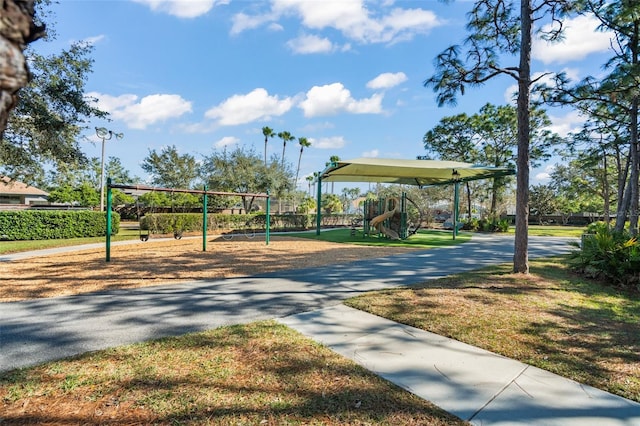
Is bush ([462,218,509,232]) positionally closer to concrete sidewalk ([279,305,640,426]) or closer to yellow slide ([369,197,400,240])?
yellow slide ([369,197,400,240])

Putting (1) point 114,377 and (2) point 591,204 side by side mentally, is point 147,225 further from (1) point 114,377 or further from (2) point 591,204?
(2) point 591,204

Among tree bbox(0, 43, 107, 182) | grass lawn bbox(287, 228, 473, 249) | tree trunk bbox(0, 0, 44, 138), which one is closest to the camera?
tree trunk bbox(0, 0, 44, 138)

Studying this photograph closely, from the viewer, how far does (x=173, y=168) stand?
2705 centimetres

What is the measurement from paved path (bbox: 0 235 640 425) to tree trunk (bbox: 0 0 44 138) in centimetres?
274

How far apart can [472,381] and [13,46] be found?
3.21m

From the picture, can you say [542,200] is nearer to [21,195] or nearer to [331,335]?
[331,335]

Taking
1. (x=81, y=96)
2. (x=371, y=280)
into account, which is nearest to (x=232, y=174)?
(x=81, y=96)

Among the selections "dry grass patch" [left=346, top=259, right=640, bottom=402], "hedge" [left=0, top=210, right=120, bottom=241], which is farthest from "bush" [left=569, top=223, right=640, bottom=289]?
"hedge" [left=0, top=210, right=120, bottom=241]

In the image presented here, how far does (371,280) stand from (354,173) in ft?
32.2

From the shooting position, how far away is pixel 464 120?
25016 millimetres

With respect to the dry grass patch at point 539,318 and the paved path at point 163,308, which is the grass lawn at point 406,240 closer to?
the paved path at point 163,308

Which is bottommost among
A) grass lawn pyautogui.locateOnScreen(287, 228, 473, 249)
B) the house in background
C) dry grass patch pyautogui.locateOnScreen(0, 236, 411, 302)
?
dry grass patch pyautogui.locateOnScreen(0, 236, 411, 302)

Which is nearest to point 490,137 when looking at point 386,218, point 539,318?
point 386,218

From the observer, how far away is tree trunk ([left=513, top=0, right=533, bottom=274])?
249 inches
